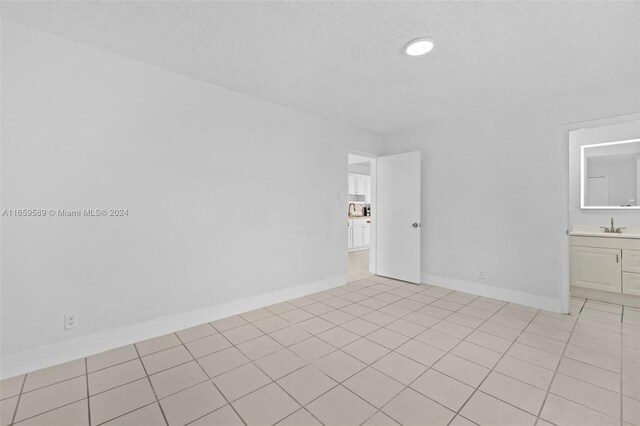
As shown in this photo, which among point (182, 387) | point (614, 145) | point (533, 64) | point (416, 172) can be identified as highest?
point (533, 64)

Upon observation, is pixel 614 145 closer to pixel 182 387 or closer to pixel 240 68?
pixel 240 68

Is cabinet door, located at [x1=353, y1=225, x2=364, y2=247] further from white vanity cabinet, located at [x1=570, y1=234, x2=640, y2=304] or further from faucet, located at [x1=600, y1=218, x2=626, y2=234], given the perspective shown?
faucet, located at [x1=600, y1=218, x2=626, y2=234]

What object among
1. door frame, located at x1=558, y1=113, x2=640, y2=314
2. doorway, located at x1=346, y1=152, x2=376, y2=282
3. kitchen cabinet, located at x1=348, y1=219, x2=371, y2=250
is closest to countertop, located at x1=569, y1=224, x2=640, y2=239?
door frame, located at x1=558, y1=113, x2=640, y2=314

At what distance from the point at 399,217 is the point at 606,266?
8.88 ft

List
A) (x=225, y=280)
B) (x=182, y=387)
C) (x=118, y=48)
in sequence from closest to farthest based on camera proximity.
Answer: (x=182, y=387)
(x=118, y=48)
(x=225, y=280)

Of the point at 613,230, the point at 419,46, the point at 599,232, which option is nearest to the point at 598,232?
the point at 599,232

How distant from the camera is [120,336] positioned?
2422 mm

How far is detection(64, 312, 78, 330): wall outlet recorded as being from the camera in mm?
2201

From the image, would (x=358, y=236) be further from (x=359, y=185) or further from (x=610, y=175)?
(x=610, y=175)

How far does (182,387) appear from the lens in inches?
74.5

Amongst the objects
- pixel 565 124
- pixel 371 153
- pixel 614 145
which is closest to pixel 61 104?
pixel 371 153

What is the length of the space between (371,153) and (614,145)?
348 cm

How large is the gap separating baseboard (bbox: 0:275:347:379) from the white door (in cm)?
203

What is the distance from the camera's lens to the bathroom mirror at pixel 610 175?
12.5 feet
